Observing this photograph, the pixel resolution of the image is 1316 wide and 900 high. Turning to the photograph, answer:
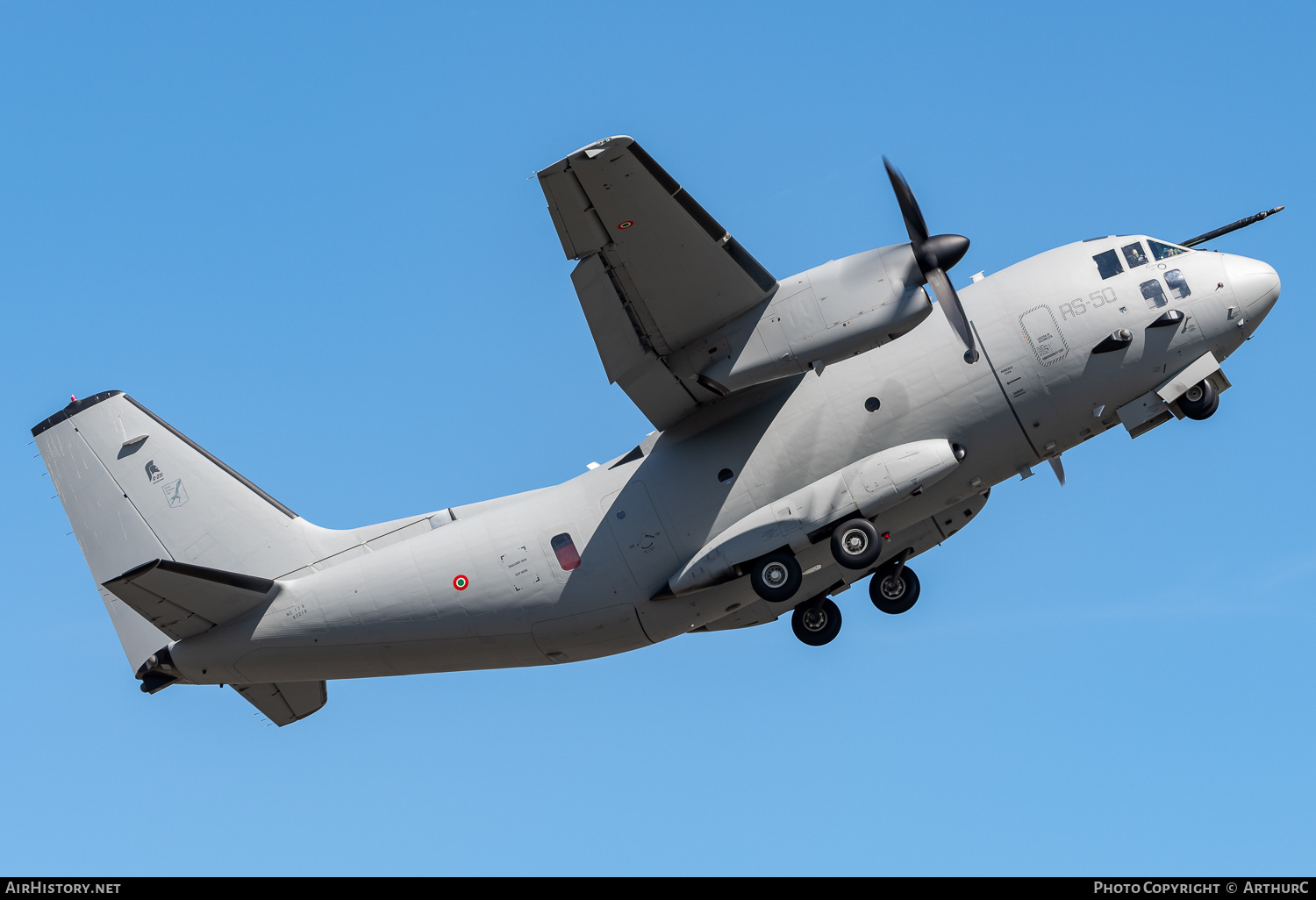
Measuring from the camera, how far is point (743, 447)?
2225 centimetres

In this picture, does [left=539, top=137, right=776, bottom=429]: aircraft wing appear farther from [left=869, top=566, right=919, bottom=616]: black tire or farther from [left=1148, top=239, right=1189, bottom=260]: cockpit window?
[left=1148, top=239, right=1189, bottom=260]: cockpit window

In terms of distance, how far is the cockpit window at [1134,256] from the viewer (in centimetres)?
2188

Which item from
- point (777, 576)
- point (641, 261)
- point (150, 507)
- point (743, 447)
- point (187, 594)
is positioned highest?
point (641, 261)

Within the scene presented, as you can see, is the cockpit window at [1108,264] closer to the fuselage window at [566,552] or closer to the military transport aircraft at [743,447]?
the military transport aircraft at [743,447]

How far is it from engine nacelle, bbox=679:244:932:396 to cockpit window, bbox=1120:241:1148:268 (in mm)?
4545

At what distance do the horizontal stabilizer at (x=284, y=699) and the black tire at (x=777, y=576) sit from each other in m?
9.38

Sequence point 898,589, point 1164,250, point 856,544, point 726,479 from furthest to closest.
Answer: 1. point 898,589
2. point 726,479
3. point 1164,250
4. point 856,544

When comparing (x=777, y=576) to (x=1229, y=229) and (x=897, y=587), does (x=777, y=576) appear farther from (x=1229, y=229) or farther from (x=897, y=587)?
(x=1229, y=229)

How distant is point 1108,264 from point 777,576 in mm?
7911

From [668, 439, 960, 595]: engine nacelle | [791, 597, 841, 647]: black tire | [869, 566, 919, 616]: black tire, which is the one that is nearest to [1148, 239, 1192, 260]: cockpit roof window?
[668, 439, 960, 595]: engine nacelle

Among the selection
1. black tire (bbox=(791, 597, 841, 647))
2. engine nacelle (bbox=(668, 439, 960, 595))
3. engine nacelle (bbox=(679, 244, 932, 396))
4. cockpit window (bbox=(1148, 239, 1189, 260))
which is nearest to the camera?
engine nacelle (bbox=(679, 244, 932, 396))

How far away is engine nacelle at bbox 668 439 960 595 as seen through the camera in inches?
834

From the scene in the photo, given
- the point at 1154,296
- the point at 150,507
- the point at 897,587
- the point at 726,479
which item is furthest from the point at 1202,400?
the point at 150,507

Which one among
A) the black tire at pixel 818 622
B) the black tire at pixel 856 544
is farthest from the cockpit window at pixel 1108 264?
the black tire at pixel 818 622
